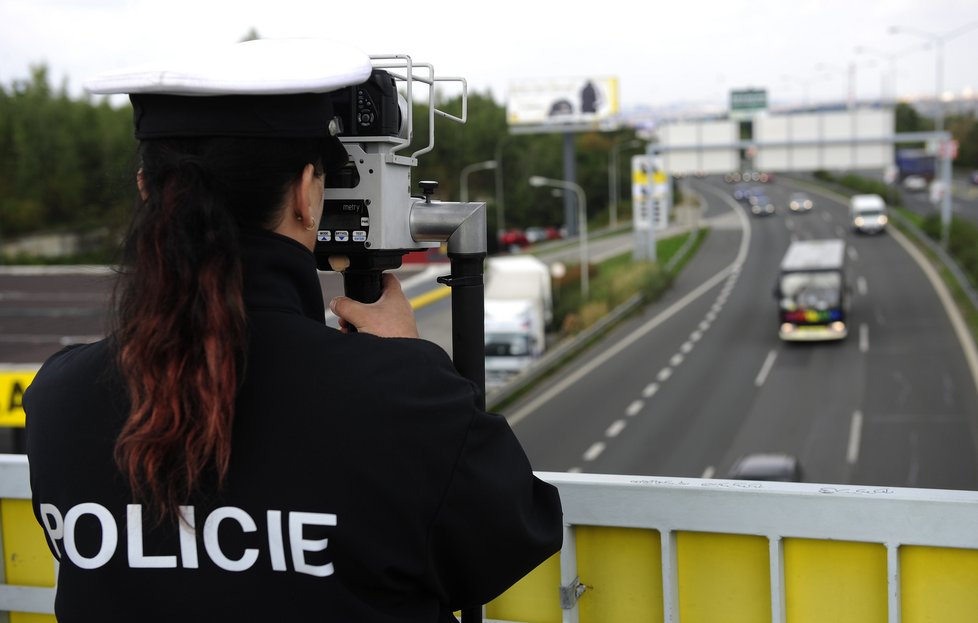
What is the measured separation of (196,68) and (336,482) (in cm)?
69

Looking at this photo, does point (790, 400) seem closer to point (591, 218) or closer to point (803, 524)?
point (803, 524)

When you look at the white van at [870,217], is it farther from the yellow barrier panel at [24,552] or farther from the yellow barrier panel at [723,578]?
the yellow barrier panel at [24,552]

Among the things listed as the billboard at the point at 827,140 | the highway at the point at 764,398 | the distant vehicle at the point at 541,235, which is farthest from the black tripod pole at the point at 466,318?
the distant vehicle at the point at 541,235

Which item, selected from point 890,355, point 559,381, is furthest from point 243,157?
point 890,355

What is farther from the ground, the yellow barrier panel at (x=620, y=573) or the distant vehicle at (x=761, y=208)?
the yellow barrier panel at (x=620, y=573)

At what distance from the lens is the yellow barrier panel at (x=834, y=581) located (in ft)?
8.08

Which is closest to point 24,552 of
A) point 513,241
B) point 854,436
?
point 854,436

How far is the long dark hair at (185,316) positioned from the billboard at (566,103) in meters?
76.4

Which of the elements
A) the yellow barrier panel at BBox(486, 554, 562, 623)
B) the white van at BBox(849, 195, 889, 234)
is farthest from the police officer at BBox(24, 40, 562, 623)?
the white van at BBox(849, 195, 889, 234)

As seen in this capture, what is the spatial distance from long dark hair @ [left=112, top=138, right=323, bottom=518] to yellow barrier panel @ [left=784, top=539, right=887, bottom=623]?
4.71 ft

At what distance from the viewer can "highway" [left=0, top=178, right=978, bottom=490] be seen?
73.6 feet

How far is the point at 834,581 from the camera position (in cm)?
250

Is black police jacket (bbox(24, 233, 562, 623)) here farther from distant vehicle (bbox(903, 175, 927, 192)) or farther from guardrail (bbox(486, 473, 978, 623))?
distant vehicle (bbox(903, 175, 927, 192))

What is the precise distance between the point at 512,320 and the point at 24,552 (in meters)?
29.1
